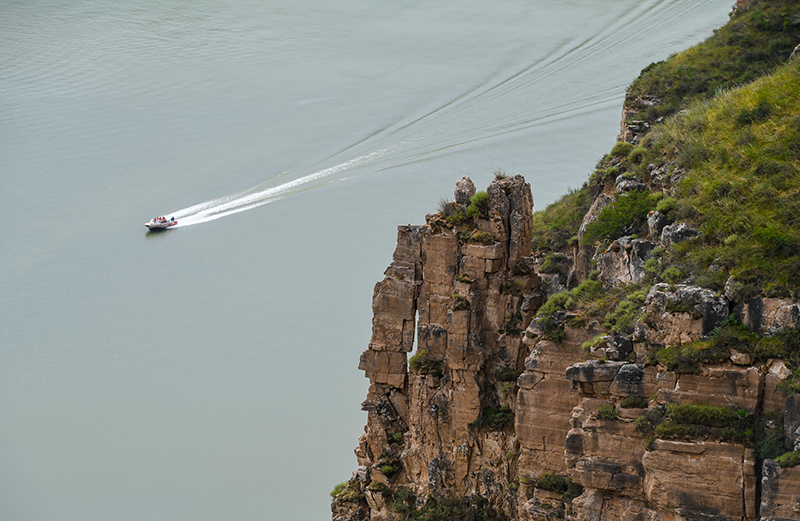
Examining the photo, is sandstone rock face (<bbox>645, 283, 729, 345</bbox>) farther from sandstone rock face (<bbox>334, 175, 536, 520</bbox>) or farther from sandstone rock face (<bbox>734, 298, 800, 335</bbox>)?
sandstone rock face (<bbox>334, 175, 536, 520</bbox>)

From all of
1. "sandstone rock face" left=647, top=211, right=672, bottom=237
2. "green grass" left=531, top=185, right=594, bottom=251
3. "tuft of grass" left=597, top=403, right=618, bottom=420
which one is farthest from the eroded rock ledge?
"green grass" left=531, top=185, right=594, bottom=251

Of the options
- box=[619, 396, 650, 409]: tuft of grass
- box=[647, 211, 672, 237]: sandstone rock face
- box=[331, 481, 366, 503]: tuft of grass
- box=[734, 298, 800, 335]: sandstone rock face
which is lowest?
box=[331, 481, 366, 503]: tuft of grass

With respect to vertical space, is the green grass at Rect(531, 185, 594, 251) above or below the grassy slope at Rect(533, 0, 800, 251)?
below

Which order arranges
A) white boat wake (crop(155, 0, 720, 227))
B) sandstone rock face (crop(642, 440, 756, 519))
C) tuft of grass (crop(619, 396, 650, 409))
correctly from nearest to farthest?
sandstone rock face (crop(642, 440, 756, 519))
tuft of grass (crop(619, 396, 650, 409))
white boat wake (crop(155, 0, 720, 227))

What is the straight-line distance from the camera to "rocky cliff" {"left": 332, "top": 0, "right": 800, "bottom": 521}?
1988 centimetres

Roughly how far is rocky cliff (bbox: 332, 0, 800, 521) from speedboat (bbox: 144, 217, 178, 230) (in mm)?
32811

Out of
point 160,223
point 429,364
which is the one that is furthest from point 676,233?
point 160,223

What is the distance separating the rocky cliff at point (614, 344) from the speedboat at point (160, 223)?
3281cm

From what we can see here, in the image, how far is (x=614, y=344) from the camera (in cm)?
2191

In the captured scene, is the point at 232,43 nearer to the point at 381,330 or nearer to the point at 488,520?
the point at 381,330

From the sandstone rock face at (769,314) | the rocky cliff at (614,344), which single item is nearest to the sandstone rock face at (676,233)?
the rocky cliff at (614,344)

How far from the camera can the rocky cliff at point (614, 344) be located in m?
19.9

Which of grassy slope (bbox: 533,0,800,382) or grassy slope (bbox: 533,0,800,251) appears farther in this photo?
grassy slope (bbox: 533,0,800,251)

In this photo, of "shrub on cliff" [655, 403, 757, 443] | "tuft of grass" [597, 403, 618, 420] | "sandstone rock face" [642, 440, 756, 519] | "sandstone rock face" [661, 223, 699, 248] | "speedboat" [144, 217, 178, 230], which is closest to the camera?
"shrub on cliff" [655, 403, 757, 443]
